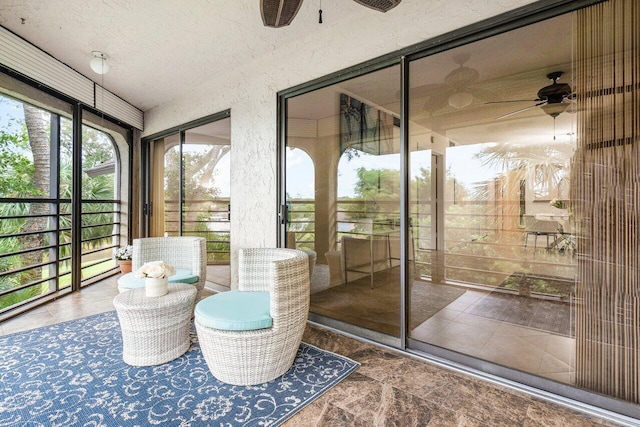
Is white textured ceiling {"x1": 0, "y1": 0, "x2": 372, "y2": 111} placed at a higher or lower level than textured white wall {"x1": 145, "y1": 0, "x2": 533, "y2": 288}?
higher

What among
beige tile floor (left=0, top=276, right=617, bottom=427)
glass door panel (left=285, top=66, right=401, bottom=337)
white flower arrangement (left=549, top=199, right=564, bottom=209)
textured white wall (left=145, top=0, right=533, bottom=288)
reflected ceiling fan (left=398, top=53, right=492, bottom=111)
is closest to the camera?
beige tile floor (left=0, top=276, right=617, bottom=427)

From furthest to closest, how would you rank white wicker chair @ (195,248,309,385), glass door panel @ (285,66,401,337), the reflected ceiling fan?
glass door panel @ (285,66,401,337) → the reflected ceiling fan → white wicker chair @ (195,248,309,385)

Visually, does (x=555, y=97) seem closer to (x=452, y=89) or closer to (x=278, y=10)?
(x=452, y=89)

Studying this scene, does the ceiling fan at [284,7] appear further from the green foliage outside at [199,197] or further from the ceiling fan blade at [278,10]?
the green foliage outside at [199,197]

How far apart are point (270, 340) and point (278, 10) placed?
2.01 m

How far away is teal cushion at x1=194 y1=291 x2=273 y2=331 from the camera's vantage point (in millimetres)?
1945

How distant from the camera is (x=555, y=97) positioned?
2.54 metres

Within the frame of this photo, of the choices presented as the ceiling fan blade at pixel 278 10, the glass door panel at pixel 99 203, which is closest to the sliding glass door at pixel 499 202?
the ceiling fan blade at pixel 278 10

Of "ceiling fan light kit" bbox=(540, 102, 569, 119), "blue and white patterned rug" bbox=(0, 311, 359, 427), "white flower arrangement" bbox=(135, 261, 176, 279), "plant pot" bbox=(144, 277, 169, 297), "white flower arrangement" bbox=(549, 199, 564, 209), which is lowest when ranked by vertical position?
"blue and white patterned rug" bbox=(0, 311, 359, 427)

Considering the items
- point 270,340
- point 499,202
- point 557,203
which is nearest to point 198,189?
point 270,340

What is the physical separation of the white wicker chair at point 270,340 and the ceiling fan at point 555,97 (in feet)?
6.93

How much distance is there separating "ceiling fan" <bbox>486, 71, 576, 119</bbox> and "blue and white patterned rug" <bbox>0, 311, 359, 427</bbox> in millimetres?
2343

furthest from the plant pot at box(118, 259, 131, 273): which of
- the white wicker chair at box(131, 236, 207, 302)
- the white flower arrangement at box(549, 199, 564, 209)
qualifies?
the white flower arrangement at box(549, 199, 564, 209)

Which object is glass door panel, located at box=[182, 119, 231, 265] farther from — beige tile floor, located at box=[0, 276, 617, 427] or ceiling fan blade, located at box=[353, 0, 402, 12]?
ceiling fan blade, located at box=[353, 0, 402, 12]
